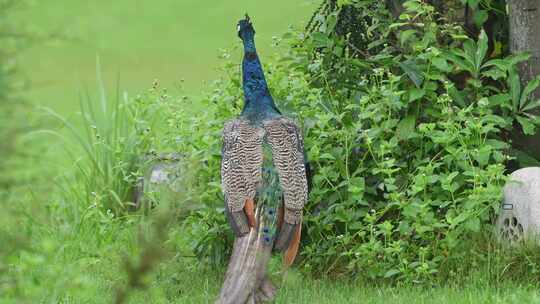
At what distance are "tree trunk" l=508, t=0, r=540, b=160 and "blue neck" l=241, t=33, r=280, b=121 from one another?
1433 millimetres

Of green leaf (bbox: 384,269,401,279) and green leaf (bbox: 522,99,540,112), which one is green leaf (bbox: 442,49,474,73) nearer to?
green leaf (bbox: 522,99,540,112)

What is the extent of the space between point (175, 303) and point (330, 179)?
1.09m

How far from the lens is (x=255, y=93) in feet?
16.8

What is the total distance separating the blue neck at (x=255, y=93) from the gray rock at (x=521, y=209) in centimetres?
129

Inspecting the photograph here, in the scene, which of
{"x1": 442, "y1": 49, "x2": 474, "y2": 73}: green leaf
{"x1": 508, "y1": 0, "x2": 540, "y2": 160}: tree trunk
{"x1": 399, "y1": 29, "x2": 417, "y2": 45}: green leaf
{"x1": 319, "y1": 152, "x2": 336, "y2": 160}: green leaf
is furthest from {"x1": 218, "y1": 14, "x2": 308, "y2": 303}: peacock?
{"x1": 508, "y1": 0, "x2": 540, "y2": 160}: tree trunk

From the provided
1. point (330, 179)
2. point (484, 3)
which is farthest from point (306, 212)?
point (484, 3)

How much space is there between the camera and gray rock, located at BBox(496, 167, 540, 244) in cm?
492

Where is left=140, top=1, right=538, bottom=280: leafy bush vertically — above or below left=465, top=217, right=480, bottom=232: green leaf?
above

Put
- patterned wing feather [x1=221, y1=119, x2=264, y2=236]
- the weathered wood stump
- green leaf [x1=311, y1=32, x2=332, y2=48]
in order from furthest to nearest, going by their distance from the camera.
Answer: green leaf [x1=311, y1=32, x2=332, y2=48], patterned wing feather [x1=221, y1=119, x2=264, y2=236], the weathered wood stump

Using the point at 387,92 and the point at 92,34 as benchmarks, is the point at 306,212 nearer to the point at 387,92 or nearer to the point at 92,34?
the point at 387,92

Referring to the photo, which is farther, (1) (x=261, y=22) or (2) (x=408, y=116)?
(1) (x=261, y=22)

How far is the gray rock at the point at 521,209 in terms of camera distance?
492 centimetres

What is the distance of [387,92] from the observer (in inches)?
204

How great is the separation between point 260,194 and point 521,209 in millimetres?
1360
